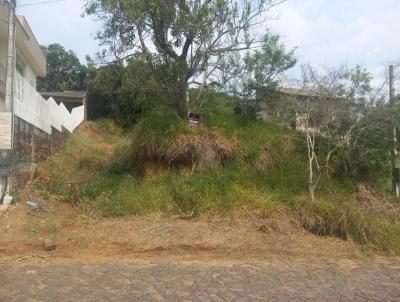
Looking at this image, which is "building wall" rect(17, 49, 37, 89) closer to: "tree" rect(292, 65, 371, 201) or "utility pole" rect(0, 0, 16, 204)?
"utility pole" rect(0, 0, 16, 204)

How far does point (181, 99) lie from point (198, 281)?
7361mm

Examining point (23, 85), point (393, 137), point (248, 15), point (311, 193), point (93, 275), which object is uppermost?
point (248, 15)

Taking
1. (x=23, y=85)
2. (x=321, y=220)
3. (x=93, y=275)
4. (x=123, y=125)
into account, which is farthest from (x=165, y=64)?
(x=123, y=125)

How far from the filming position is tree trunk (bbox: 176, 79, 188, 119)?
12109mm

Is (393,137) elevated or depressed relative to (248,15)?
depressed

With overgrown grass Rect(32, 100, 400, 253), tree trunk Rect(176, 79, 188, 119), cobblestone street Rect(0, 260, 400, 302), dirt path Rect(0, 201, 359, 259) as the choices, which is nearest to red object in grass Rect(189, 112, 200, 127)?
overgrown grass Rect(32, 100, 400, 253)

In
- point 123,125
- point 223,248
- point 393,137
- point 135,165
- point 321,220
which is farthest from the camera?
point 123,125

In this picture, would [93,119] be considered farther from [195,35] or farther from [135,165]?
[195,35]

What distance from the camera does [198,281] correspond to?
5797 mm

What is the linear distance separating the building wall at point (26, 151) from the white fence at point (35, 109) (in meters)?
0.24

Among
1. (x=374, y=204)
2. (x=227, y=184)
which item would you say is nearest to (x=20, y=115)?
(x=227, y=184)

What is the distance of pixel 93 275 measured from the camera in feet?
19.2

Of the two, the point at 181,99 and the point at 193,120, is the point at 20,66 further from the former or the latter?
the point at 193,120

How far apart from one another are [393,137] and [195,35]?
6061mm
